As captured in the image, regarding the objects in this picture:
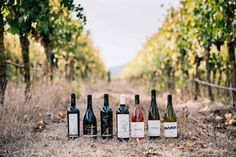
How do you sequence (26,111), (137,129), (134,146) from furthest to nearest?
(26,111), (137,129), (134,146)

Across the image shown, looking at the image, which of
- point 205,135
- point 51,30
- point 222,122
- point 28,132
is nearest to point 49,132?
point 28,132

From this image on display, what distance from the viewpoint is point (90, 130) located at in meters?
4.82

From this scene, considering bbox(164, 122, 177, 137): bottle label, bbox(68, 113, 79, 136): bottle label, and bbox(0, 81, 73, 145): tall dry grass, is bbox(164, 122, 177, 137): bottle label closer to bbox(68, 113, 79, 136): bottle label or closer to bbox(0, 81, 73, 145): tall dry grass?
bbox(68, 113, 79, 136): bottle label

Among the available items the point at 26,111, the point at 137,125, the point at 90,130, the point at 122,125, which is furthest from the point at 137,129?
the point at 26,111

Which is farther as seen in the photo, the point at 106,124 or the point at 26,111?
the point at 26,111

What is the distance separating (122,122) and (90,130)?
1.34ft

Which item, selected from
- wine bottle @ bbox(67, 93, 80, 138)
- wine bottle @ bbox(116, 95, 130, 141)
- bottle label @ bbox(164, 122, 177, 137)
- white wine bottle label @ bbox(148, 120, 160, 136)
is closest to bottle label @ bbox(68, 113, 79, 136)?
wine bottle @ bbox(67, 93, 80, 138)

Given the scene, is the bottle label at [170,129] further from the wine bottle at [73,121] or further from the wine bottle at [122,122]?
the wine bottle at [73,121]

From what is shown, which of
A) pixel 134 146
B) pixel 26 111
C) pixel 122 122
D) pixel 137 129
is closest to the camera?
pixel 134 146

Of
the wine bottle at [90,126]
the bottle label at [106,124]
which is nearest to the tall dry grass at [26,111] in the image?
the wine bottle at [90,126]

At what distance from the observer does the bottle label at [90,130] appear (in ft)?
15.7

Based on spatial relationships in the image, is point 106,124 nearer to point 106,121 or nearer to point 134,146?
point 106,121

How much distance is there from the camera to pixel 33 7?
6.43 meters

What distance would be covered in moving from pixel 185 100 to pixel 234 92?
106 inches
